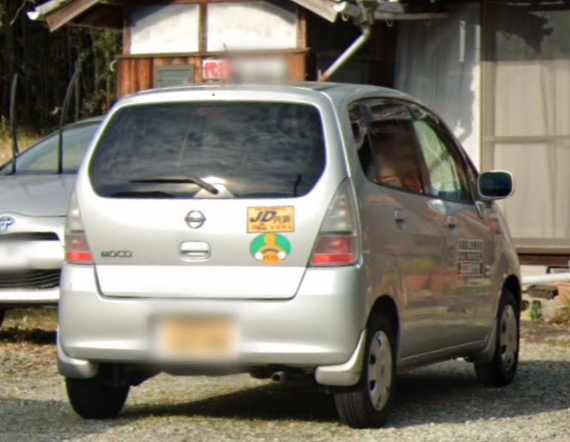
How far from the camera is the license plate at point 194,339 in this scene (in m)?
7.59

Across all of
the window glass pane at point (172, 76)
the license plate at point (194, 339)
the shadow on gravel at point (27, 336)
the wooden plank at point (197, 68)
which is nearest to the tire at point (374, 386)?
the license plate at point (194, 339)

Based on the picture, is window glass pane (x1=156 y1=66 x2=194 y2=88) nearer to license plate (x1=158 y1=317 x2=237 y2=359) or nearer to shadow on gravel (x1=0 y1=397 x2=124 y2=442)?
shadow on gravel (x1=0 y1=397 x2=124 y2=442)

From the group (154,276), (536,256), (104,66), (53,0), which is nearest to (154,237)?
(154,276)

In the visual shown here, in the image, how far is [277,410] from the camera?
28.3 feet

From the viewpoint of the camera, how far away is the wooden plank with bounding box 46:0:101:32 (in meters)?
15.6

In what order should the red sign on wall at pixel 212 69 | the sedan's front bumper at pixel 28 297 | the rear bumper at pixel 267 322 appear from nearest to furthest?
the rear bumper at pixel 267 322, the sedan's front bumper at pixel 28 297, the red sign on wall at pixel 212 69

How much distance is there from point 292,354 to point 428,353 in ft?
4.36

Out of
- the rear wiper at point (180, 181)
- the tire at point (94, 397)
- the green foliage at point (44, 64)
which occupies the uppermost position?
the rear wiper at point (180, 181)

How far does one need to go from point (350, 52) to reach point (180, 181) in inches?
270

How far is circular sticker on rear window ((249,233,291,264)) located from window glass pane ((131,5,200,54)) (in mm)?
8100

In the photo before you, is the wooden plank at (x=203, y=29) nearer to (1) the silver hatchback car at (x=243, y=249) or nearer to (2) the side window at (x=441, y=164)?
(2) the side window at (x=441, y=164)

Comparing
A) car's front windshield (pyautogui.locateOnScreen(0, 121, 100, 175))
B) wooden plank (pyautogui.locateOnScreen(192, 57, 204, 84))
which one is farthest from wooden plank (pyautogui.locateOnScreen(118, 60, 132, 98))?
car's front windshield (pyautogui.locateOnScreen(0, 121, 100, 175))

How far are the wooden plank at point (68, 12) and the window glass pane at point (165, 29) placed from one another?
486 millimetres

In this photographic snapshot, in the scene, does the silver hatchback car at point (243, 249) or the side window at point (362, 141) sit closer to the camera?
the silver hatchback car at point (243, 249)
